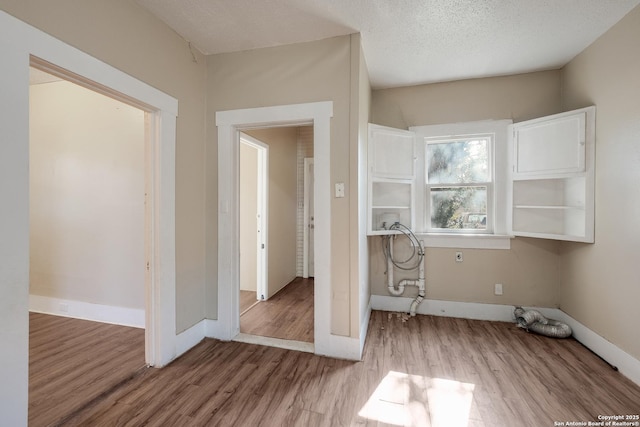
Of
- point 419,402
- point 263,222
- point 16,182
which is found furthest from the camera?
point 263,222

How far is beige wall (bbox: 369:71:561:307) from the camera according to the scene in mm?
3029

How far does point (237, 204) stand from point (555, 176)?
3164mm

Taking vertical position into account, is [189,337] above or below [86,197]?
below

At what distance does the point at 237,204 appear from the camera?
2689 mm

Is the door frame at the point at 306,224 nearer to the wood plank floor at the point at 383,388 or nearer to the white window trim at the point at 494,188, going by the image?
the white window trim at the point at 494,188

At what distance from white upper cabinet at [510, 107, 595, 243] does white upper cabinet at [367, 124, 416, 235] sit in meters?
1.11

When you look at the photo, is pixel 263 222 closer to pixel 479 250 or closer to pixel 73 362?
pixel 73 362

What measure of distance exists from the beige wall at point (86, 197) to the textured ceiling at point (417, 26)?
1.28 metres

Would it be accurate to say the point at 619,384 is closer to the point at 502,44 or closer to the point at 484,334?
the point at 484,334

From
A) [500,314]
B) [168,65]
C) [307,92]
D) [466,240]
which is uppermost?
[168,65]

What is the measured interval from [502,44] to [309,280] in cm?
403

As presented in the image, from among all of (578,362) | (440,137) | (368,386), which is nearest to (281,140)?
(440,137)

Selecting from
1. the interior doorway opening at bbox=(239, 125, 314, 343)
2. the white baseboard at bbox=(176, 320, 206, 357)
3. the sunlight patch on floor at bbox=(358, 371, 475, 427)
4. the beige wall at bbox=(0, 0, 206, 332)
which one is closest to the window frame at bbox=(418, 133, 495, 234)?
the sunlight patch on floor at bbox=(358, 371, 475, 427)

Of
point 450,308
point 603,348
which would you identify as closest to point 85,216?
point 450,308
